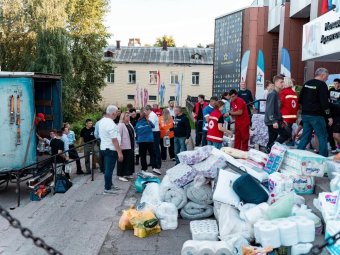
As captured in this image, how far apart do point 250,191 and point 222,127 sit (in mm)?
3759

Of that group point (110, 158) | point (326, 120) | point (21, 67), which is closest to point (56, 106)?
point (110, 158)

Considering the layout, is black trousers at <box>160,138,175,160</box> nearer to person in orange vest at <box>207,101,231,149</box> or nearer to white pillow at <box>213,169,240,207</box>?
person in orange vest at <box>207,101,231,149</box>

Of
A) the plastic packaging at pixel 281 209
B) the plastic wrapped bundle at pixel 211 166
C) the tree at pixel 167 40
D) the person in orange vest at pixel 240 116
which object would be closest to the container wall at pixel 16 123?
the person in orange vest at pixel 240 116

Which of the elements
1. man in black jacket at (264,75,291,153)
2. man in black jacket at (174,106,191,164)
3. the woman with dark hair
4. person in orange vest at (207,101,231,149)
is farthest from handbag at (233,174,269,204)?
man in black jacket at (174,106,191,164)

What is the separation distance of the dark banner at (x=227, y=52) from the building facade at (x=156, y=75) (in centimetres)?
2384

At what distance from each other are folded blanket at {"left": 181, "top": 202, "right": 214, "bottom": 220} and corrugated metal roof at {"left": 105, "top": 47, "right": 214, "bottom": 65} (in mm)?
45154

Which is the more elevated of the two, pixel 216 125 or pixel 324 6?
A: pixel 324 6

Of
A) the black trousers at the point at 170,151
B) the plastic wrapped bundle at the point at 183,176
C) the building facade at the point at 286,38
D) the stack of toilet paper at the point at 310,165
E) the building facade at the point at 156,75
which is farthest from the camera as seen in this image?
the building facade at the point at 156,75

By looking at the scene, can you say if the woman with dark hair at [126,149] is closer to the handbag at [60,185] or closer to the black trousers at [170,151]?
the handbag at [60,185]

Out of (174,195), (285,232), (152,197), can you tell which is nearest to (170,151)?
(152,197)

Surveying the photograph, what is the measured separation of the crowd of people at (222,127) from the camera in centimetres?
764

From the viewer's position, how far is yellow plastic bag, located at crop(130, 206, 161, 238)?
6203 mm

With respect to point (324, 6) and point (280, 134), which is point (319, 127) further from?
point (324, 6)

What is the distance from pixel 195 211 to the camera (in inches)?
274
